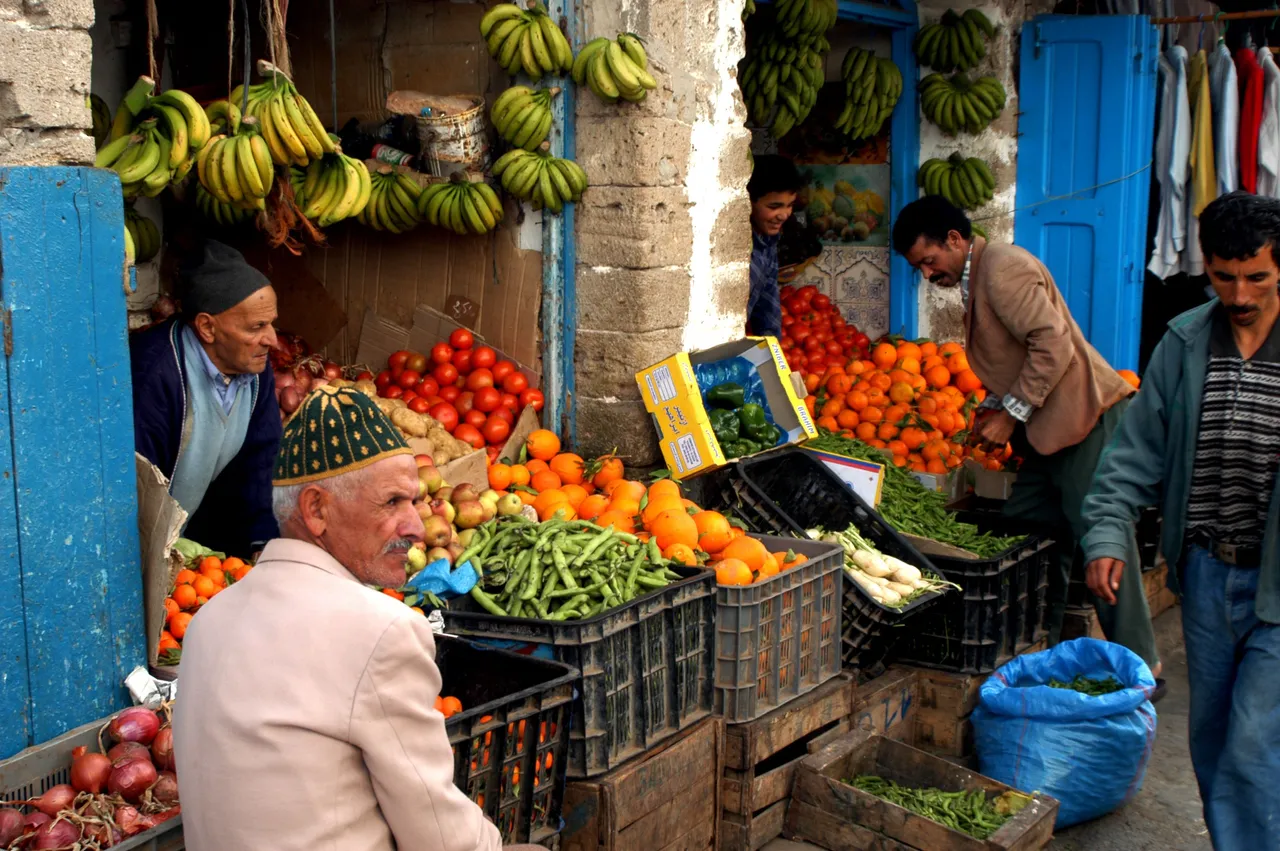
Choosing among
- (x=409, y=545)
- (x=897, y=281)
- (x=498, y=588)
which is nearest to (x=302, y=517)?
(x=409, y=545)

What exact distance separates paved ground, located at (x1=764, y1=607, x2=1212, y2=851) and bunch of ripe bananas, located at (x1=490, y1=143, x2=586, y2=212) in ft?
9.35

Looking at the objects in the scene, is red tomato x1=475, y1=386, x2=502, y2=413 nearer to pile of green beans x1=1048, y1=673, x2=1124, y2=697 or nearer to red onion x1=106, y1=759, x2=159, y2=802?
pile of green beans x1=1048, y1=673, x2=1124, y2=697

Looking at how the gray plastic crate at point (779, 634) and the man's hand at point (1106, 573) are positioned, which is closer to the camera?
the man's hand at point (1106, 573)

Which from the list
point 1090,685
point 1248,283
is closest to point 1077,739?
point 1090,685

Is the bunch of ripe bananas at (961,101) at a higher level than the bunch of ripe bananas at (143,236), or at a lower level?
higher

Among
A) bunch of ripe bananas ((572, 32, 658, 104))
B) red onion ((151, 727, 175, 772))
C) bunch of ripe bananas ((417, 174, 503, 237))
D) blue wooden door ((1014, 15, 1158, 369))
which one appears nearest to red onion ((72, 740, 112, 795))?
red onion ((151, 727, 175, 772))

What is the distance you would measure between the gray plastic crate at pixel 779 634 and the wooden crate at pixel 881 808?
29cm

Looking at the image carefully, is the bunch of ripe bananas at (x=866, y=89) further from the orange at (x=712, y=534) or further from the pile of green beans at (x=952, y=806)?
the pile of green beans at (x=952, y=806)

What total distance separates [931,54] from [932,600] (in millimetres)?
4411

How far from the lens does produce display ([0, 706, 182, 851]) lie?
2.90 m

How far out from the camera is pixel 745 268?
255 inches

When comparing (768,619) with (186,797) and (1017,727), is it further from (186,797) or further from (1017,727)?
(186,797)

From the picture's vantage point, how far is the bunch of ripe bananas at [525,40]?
5.54 m

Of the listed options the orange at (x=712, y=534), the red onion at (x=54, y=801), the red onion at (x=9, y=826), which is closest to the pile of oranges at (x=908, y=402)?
the orange at (x=712, y=534)
